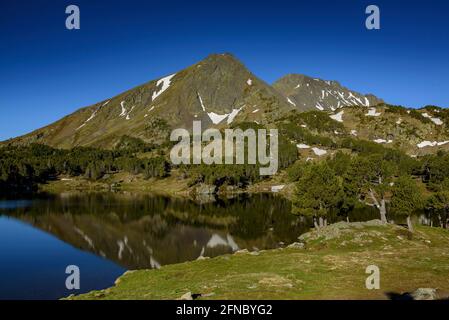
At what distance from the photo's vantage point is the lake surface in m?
67.2

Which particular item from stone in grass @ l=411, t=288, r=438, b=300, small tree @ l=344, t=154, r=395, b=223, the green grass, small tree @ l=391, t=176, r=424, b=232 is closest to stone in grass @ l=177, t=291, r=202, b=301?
the green grass

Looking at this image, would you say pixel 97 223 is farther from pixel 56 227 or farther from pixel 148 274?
pixel 148 274

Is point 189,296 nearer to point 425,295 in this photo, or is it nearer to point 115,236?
point 425,295

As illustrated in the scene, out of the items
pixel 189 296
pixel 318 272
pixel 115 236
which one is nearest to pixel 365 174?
pixel 318 272

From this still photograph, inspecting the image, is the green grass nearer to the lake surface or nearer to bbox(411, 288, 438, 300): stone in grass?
bbox(411, 288, 438, 300): stone in grass

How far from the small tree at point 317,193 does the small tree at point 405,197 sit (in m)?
11.7

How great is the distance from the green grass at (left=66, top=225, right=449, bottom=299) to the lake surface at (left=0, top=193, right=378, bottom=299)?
573 inches

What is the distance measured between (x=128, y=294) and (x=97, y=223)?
8339 centimetres

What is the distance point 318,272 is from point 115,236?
69405 mm

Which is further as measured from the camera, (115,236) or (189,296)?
(115,236)

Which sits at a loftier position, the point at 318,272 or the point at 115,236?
the point at 318,272

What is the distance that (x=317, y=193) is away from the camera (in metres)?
→ 88.9

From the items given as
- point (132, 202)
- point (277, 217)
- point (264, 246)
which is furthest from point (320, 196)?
point (132, 202)
